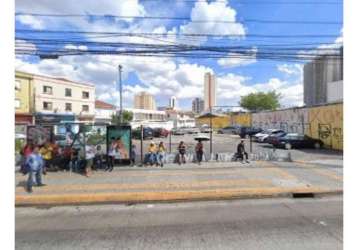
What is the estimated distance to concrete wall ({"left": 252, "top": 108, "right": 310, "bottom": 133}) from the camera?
28.8 m

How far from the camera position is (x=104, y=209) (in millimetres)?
8070

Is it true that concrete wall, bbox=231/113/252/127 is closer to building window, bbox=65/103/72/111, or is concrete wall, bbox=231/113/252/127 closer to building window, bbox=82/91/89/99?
building window, bbox=82/91/89/99

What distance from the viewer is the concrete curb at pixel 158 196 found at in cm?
861

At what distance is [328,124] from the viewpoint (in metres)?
24.0

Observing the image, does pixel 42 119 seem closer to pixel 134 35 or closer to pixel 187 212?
pixel 134 35

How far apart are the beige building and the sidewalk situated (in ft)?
103

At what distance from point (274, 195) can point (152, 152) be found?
6.76 m

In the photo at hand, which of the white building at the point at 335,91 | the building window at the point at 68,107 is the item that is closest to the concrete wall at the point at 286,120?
the white building at the point at 335,91

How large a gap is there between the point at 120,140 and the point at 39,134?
381 centimetres

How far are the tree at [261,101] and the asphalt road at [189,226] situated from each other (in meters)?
68.1

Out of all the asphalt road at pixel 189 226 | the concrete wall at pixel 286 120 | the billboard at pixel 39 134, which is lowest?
the asphalt road at pixel 189 226

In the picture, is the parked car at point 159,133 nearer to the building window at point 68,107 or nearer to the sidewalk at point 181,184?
the building window at point 68,107

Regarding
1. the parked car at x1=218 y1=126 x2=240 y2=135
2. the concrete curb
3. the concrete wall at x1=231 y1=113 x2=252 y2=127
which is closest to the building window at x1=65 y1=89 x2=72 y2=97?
the parked car at x1=218 y1=126 x2=240 y2=135
